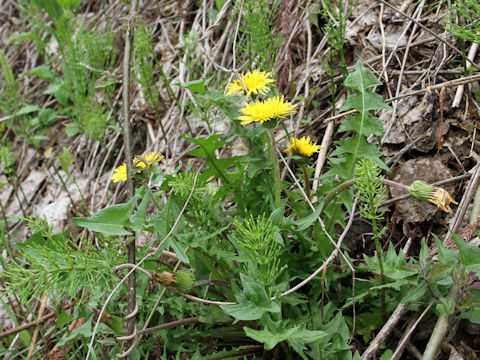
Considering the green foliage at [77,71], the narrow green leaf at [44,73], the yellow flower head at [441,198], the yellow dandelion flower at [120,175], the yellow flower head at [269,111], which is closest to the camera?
the yellow flower head at [441,198]

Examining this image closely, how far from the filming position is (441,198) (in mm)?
1156

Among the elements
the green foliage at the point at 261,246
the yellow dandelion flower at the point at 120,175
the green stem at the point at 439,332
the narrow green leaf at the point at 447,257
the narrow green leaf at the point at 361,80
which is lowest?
the green stem at the point at 439,332

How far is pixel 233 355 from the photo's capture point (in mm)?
1422

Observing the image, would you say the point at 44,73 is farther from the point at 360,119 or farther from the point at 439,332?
the point at 439,332

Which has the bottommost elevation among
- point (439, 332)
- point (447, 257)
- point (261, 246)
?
point (439, 332)

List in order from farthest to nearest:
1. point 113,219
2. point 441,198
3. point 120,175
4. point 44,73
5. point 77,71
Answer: point 44,73 < point 77,71 < point 120,175 < point 113,219 < point 441,198

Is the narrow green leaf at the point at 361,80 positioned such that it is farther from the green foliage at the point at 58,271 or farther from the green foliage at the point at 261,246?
the green foliage at the point at 58,271

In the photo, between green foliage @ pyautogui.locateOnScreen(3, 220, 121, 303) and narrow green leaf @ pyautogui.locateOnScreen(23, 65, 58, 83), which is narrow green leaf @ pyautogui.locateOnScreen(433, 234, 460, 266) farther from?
narrow green leaf @ pyautogui.locateOnScreen(23, 65, 58, 83)

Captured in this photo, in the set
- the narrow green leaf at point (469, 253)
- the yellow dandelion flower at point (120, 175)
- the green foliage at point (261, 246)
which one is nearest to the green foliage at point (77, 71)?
the yellow dandelion flower at point (120, 175)

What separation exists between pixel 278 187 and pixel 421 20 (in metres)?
1.29

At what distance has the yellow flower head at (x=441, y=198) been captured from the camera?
1.15m

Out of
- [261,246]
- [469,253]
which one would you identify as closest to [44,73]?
[261,246]

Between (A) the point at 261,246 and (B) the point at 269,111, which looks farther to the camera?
(B) the point at 269,111

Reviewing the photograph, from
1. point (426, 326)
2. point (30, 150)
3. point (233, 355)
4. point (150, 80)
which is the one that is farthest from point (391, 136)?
point (30, 150)
